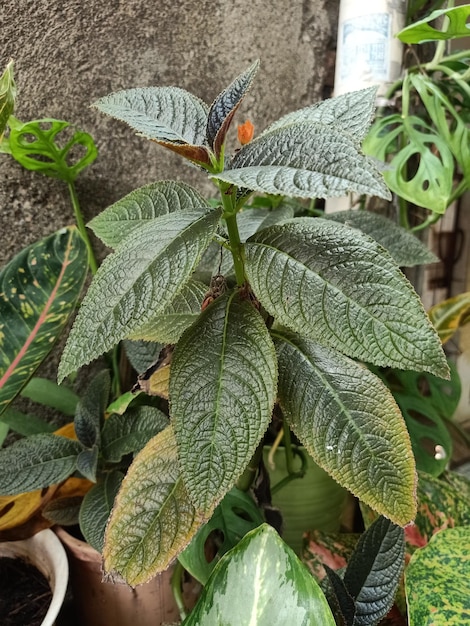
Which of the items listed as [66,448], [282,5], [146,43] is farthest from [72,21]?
[66,448]

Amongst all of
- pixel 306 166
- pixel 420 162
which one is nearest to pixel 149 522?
pixel 306 166

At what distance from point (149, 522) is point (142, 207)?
1.09 feet

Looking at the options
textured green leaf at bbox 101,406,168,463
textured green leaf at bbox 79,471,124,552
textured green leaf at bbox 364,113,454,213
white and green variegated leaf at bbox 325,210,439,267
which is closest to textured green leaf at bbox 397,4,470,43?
textured green leaf at bbox 364,113,454,213

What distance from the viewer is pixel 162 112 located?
50 centimetres

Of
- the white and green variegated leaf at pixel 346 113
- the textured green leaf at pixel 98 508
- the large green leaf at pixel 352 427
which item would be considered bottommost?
the textured green leaf at pixel 98 508

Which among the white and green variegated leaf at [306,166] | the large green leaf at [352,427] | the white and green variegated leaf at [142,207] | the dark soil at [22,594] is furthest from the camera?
the dark soil at [22,594]

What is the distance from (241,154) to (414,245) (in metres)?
0.43

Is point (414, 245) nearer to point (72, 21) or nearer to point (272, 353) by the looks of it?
point (272, 353)

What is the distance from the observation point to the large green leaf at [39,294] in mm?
647

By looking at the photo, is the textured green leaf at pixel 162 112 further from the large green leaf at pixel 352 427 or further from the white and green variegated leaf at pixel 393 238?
the white and green variegated leaf at pixel 393 238

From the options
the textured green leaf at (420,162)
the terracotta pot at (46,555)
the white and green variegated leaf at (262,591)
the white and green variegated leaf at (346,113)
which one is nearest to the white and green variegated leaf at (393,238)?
the textured green leaf at (420,162)

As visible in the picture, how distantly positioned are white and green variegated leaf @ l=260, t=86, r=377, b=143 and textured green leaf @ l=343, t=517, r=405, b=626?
1.36 feet

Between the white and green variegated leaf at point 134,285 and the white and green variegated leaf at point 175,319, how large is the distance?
119mm

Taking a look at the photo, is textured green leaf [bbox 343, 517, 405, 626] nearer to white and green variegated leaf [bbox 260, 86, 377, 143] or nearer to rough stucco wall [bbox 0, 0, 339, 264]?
white and green variegated leaf [bbox 260, 86, 377, 143]
